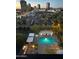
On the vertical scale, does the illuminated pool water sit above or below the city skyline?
below

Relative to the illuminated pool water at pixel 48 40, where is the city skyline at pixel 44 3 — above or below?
above

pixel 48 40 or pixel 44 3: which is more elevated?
pixel 44 3
